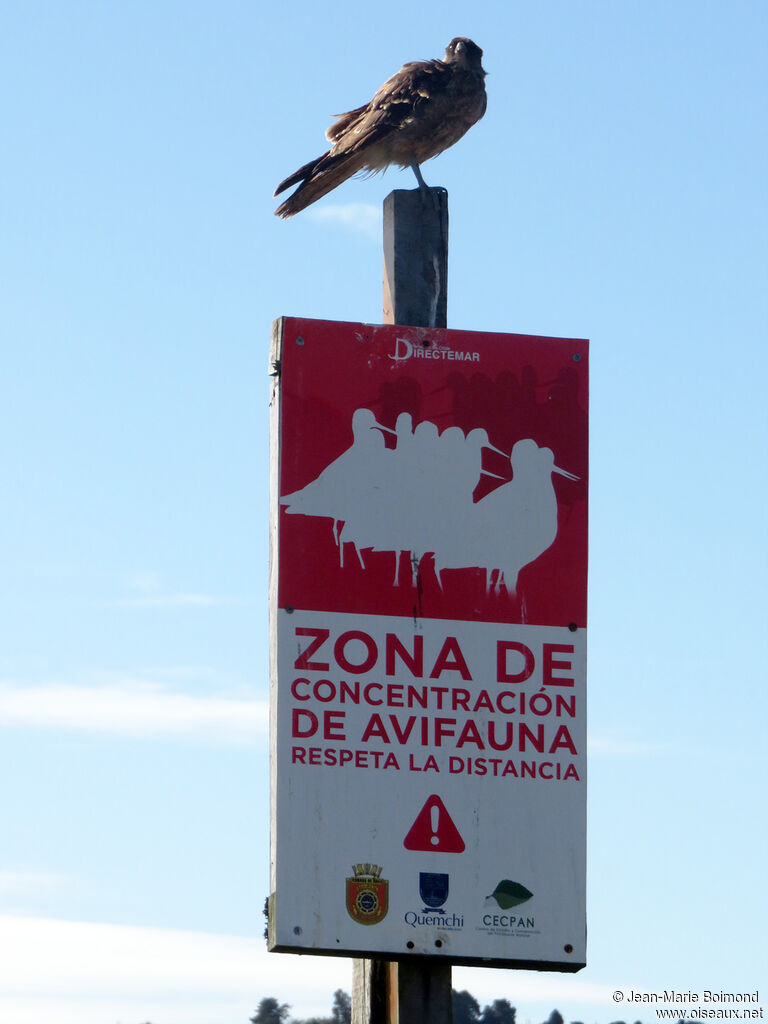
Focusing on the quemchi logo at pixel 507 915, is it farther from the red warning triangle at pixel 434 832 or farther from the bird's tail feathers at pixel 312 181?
the bird's tail feathers at pixel 312 181

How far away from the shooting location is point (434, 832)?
152 inches

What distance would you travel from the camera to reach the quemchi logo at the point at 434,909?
3.77 metres

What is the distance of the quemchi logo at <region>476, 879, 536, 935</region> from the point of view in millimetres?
3824

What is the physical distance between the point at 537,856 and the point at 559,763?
0.24m

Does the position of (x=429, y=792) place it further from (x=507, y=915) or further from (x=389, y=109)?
(x=389, y=109)

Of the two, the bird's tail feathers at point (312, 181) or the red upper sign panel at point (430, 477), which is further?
the bird's tail feathers at point (312, 181)

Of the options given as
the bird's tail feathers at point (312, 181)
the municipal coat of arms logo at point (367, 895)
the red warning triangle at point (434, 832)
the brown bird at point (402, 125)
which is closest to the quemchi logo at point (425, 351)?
the red warning triangle at point (434, 832)

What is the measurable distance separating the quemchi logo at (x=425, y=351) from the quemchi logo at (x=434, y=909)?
1354 mm

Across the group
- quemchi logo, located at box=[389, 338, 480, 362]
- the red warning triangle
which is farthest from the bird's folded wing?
the red warning triangle

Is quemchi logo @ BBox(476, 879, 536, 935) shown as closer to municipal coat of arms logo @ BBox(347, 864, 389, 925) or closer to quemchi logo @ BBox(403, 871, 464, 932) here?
quemchi logo @ BBox(403, 871, 464, 932)

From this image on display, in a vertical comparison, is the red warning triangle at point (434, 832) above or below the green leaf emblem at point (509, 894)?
above

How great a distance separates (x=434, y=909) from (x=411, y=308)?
167 cm

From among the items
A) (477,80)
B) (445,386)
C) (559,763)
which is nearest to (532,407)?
(445,386)

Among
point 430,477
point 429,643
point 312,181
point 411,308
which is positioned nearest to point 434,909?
point 429,643
